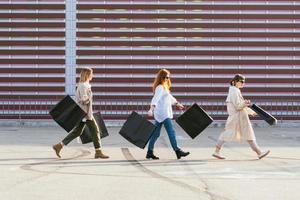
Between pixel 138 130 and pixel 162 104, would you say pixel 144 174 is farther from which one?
pixel 138 130

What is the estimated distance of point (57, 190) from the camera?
8.09 m

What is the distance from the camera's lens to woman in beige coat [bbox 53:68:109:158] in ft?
38.7

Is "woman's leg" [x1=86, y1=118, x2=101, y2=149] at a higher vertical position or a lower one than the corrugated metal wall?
lower

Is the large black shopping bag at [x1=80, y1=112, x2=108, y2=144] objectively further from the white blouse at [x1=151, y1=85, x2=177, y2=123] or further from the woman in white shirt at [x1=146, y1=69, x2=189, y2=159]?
the white blouse at [x1=151, y1=85, x2=177, y2=123]

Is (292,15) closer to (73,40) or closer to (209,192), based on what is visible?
(73,40)

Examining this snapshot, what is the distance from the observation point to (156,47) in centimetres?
2262

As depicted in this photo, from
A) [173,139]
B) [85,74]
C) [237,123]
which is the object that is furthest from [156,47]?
[173,139]

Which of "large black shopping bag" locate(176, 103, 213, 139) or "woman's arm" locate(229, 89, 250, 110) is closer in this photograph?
"woman's arm" locate(229, 89, 250, 110)

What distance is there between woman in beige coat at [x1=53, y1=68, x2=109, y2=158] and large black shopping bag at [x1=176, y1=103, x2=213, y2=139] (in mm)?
1771

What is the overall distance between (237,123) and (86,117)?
111 inches

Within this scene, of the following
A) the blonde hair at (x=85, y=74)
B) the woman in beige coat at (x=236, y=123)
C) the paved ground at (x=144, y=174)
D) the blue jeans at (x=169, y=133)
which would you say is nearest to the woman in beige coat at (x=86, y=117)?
the blonde hair at (x=85, y=74)

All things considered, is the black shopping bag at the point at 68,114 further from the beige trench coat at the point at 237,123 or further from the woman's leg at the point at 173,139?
the beige trench coat at the point at 237,123

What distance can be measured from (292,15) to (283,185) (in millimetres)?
14947

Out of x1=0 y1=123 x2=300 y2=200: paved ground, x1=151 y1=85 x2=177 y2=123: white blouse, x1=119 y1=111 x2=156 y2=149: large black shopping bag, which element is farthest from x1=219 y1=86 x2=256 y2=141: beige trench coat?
x1=119 y1=111 x2=156 y2=149: large black shopping bag
